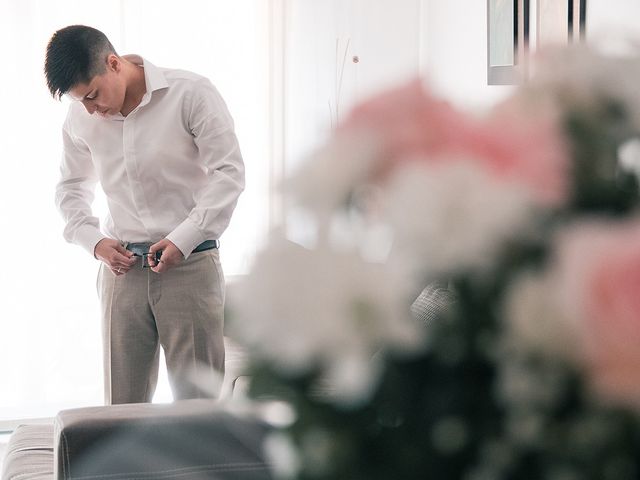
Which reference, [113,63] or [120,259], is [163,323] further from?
[113,63]

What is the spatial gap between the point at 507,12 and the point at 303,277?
3646mm

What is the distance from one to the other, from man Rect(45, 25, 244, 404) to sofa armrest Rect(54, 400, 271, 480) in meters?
1.11

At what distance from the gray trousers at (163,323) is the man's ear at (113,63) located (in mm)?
610

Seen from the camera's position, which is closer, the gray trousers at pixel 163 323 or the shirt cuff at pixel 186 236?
the shirt cuff at pixel 186 236

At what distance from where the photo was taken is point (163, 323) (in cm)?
304

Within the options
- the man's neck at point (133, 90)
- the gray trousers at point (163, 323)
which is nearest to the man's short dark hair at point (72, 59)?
the man's neck at point (133, 90)

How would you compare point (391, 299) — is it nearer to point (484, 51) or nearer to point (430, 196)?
point (430, 196)

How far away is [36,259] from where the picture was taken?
4336mm

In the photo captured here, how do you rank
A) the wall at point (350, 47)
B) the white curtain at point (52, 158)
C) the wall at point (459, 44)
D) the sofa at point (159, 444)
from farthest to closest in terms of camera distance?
the wall at point (350, 47), the white curtain at point (52, 158), the wall at point (459, 44), the sofa at point (159, 444)

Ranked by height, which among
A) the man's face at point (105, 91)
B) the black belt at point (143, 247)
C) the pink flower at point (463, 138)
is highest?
the man's face at point (105, 91)

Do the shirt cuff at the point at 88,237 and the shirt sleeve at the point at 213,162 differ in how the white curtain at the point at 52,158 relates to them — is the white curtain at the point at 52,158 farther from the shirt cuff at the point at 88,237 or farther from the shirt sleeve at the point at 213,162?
the shirt sleeve at the point at 213,162

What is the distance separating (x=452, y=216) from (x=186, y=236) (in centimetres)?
254

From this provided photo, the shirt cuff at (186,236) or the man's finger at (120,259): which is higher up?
the shirt cuff at (186,236)

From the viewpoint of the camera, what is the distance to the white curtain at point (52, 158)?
427 centimetres
